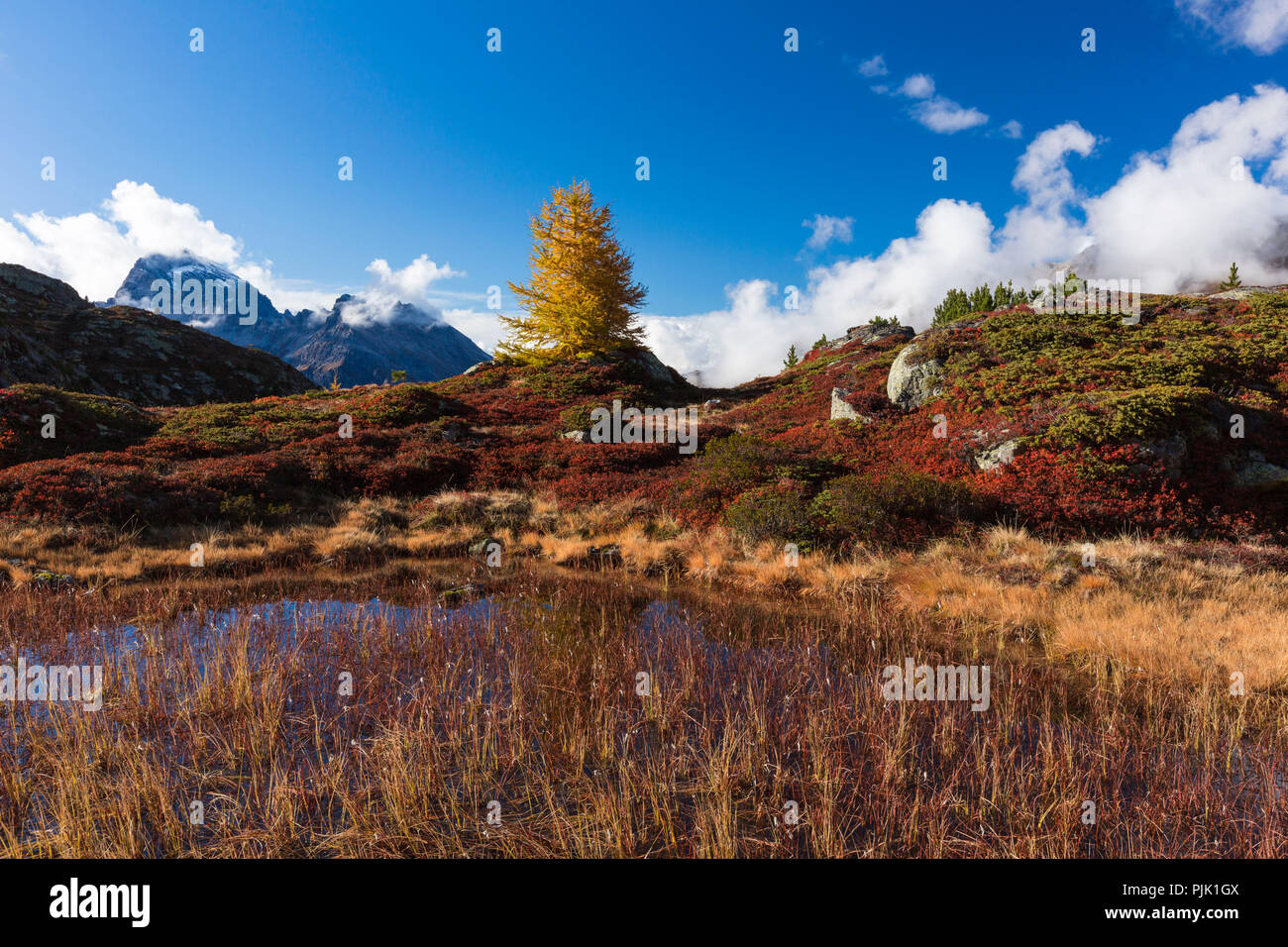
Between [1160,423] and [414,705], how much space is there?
55.0 feet

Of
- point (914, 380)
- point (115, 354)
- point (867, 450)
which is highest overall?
point (115, 354)

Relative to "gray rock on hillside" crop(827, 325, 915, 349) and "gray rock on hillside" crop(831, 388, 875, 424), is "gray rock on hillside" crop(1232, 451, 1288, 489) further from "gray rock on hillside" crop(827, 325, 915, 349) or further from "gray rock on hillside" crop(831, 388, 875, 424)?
"gray rock on hillside" crop(827, 325, 915, 349)

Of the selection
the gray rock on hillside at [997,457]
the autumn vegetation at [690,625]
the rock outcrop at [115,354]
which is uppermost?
the rock outcrop at [115,354]

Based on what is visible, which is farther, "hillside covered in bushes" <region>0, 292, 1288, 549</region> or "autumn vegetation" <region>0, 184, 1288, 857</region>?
"hillside covered in bushes" <region>0, 292, 1288, 549</region>

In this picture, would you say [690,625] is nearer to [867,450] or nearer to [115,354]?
[867,450]

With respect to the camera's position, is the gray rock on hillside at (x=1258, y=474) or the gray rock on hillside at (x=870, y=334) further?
the gray rock on hillside at (x=870, y=334)

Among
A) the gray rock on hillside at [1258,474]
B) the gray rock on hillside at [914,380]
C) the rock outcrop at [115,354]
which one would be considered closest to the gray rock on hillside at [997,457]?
the gray rock on hillside at [1258,474]

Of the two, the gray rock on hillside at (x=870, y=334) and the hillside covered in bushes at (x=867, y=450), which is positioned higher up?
the gray rock on hillside at (x=870, y=334)

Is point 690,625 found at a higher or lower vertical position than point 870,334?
lower

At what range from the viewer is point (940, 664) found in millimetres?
6516

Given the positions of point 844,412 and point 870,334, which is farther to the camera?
point 870,334

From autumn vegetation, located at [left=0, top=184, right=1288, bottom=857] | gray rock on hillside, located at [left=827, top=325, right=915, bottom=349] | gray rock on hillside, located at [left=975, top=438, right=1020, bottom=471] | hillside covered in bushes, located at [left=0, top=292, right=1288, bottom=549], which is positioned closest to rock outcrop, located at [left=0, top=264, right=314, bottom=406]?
hillside covered in bushes, located at [left=0, top=292, right=1288, bottom=549]

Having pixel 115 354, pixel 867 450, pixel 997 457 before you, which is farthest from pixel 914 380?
pixel 115 354

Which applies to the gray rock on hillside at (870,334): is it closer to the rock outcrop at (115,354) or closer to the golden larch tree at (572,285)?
the golden larch tree at (572,285)
